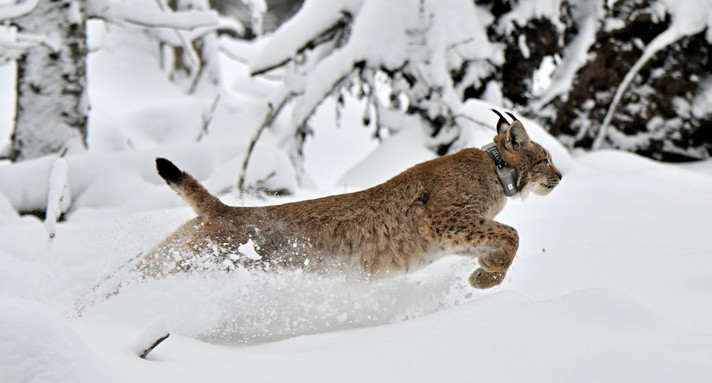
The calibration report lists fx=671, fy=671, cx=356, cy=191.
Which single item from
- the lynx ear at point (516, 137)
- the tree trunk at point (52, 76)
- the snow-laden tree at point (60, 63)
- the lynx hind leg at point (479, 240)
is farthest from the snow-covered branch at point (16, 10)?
the lynx ear at point (516, 137)

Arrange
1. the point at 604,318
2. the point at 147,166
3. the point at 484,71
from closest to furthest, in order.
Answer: the point at 604,318, the point at 147,166, the point at 484,71

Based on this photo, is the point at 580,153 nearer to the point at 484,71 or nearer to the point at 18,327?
the point at 484,71

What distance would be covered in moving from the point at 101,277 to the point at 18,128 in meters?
3.80

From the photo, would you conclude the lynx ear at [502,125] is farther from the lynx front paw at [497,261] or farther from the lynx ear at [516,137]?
the lynx front paw at [497,261]

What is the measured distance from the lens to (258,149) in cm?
619

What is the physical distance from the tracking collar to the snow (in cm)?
42

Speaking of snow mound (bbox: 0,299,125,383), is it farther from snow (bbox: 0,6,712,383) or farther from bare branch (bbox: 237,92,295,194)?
bare branch (bbox: 237,92,295,194)

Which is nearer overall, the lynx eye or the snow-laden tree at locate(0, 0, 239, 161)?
the lynx eye

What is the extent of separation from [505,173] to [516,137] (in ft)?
0.63

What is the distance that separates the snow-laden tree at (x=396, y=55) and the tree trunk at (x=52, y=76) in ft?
5.34

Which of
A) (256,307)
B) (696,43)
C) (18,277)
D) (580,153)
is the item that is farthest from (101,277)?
(696,43)

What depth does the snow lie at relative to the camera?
181 centimetres

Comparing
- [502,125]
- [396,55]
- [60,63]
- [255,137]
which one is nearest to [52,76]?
[60,63]

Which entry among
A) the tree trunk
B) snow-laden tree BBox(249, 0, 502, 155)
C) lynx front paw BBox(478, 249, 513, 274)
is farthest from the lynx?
the tree trunk
